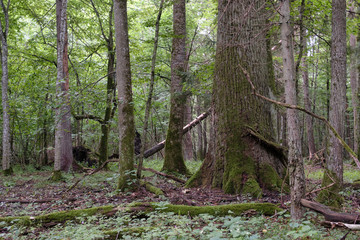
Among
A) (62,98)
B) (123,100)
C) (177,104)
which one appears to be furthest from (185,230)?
(177,104)

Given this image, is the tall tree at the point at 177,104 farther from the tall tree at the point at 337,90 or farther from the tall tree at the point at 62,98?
the tall tree at the point at 337,90

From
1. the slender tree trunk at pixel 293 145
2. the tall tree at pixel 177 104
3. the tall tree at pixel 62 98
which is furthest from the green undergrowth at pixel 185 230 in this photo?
the tall tree at pixel 177 104

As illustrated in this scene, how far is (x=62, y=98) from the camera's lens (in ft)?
26.1

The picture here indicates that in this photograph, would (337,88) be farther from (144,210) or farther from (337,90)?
(144,210)

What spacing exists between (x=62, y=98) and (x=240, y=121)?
4853 mm

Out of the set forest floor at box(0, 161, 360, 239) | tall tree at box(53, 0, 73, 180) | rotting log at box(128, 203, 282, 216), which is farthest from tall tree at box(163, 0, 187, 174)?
rotting log at box(128, 203, 282, 216)

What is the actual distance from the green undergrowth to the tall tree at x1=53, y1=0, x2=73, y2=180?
418 centimetres

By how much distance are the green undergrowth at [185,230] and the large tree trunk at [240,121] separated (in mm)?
2217

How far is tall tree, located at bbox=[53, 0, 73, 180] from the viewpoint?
8.27 meters

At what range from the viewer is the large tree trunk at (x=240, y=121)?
631 cm

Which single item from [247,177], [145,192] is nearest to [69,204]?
[145,192]

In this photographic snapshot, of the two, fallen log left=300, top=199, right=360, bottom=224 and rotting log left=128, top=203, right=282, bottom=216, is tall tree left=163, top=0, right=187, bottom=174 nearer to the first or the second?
rotting log left=128, top=203, right=282, bottom=216

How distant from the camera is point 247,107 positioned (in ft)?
22.0

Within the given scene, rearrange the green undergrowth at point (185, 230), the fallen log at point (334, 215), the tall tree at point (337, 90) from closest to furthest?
1. the green undergrowth at point (185, 230)
2. the fallen log at point (334, 215)
3. the tall tree at point (337, 90)
